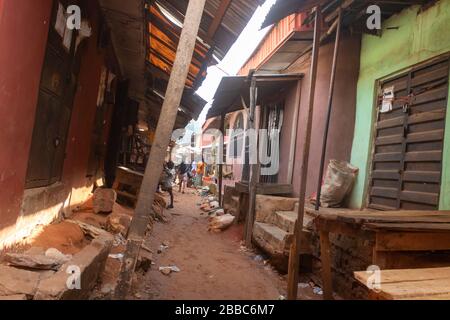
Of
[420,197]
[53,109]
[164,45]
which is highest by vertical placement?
[164,45]

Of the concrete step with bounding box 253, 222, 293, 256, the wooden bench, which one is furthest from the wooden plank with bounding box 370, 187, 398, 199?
the wooden bench

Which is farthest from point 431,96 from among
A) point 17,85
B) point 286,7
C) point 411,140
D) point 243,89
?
point 17,85

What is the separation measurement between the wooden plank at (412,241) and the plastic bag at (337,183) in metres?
3.24

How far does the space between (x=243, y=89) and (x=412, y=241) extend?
6554 mm

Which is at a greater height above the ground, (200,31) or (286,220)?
(200,31)

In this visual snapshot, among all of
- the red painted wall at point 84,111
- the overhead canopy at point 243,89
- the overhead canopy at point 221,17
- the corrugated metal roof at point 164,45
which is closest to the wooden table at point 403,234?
the overhead canopy at point 221,17

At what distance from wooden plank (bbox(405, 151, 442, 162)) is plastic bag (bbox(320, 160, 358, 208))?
1.25 metres

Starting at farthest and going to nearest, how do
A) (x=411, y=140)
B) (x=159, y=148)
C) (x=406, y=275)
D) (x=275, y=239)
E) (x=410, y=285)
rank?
(x=275, y=239), (x=411, y=140), (x=159, y=148), (x=406, y=275), (x=410, y=285)

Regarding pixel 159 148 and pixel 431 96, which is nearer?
pixel 159 148

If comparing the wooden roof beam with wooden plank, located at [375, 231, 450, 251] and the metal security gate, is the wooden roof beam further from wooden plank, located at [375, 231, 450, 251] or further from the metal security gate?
wooden plank, located at [375, 231, 450, 251]

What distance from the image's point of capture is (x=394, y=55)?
5.75 meters

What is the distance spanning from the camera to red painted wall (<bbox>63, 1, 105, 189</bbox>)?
5.54m

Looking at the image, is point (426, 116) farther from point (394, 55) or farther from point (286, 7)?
point (286, 7)
